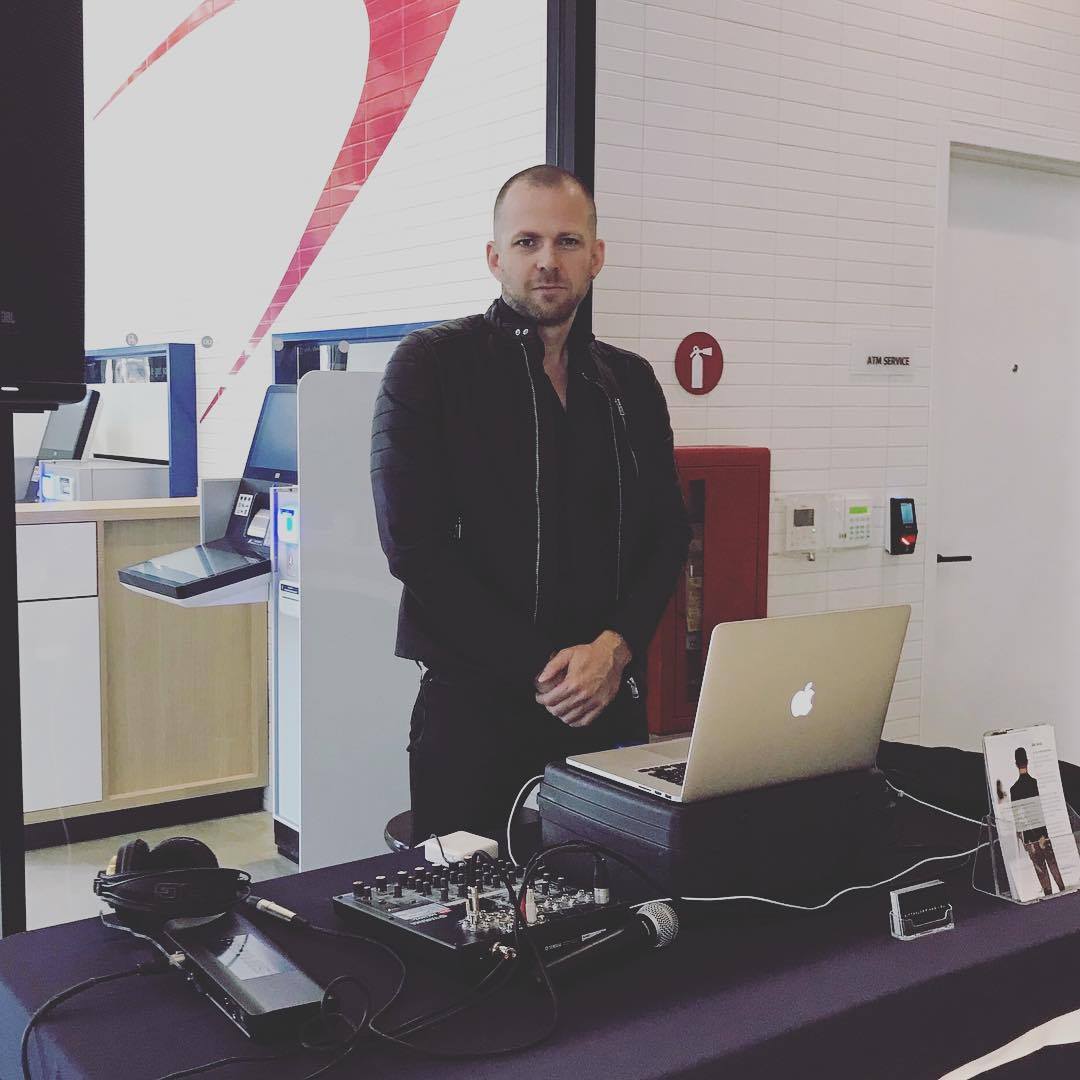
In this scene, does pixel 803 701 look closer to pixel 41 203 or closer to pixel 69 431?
pixel 41 203

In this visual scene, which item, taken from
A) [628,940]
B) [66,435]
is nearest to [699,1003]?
[628,940]

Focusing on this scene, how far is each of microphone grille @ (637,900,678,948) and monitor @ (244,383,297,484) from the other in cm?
201

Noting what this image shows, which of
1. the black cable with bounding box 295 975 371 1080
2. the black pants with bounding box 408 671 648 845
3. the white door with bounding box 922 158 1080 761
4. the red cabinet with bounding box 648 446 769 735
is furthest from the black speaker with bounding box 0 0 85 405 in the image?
the white door with bounding box 922 158 1080 761

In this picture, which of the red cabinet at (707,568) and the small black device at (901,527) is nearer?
the red cabinet at (707,568)

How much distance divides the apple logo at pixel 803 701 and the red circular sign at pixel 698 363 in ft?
6.56

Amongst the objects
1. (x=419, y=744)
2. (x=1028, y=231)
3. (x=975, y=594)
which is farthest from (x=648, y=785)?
(x=1028, y=231)

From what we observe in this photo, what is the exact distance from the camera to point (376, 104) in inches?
136

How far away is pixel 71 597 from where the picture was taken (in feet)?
8.71

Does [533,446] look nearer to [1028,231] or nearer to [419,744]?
[419,744]

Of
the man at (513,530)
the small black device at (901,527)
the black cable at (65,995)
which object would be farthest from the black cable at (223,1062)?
the small black device at (901,527)

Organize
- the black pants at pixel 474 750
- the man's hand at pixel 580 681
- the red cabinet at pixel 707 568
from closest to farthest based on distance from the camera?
the man's hand at pixel 580 681 < the black pants at pixel 474 750 < the red cabinet at pixel 707 568

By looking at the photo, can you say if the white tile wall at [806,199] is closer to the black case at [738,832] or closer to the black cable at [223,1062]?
the black case at [738,832]

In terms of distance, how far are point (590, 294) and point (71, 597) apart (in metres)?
1.46

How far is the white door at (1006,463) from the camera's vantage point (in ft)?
14.0
